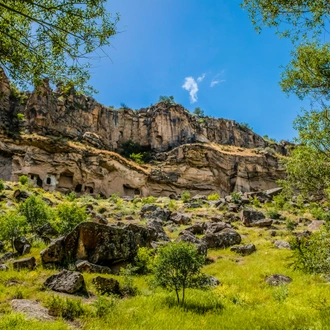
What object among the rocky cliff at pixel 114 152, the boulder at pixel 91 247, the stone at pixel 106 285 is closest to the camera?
the stone at pixel 106 285

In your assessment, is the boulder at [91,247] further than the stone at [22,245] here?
No

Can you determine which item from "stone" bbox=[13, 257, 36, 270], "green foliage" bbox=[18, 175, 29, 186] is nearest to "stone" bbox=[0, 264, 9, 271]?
"stone" bbox=[13, 257, 36, 270]

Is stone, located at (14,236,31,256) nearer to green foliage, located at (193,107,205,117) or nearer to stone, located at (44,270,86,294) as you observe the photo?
stone, located at (44,270,86,294)

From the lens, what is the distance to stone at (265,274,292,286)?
34.0ft

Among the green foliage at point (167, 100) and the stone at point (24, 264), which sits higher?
the green foliage at point (167, 100)

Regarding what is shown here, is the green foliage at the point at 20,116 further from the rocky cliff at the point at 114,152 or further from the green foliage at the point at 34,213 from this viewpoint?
the green foliage at the point at 34,213

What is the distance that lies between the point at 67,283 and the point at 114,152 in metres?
44.6

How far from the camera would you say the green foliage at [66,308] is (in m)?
6.43

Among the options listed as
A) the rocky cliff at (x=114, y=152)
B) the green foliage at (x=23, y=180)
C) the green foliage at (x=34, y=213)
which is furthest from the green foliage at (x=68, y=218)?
the rocky cliff at (x=114, y=152)

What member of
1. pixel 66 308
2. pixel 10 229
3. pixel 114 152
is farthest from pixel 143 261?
pixel 114 152

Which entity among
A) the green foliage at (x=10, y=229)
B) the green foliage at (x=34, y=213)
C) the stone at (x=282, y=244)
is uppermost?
the green foliage at (x=34, y=213)

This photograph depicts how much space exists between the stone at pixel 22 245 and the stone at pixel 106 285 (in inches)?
217

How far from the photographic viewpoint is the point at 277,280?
1058 cm

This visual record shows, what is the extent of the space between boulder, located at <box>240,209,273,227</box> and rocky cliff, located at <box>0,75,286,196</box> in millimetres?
26035
